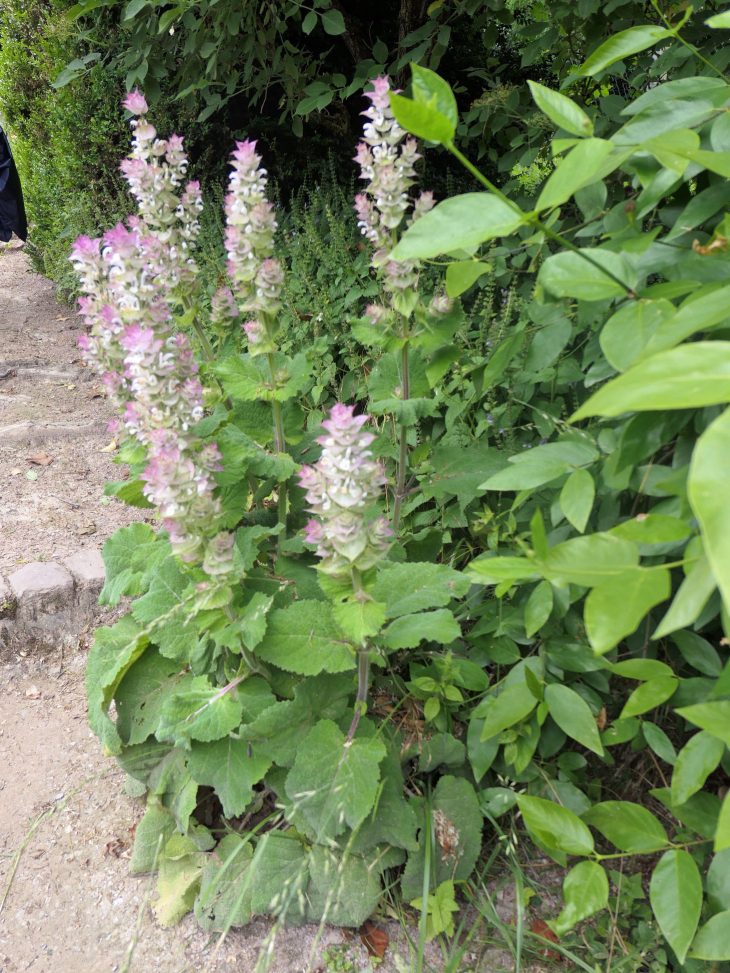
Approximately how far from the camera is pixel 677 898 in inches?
41.1

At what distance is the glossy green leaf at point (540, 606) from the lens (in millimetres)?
1238

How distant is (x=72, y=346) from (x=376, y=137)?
4336 mm

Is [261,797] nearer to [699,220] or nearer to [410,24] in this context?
[699,220]

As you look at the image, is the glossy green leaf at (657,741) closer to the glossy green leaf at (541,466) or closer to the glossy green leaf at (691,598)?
the glossy green leaf at (541,466)

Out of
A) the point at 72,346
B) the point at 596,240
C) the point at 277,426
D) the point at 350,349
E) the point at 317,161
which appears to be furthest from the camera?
the point at 72,346

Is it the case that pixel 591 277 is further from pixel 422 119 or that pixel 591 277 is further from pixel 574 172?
pixel 422 119

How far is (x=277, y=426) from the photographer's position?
1939 mm

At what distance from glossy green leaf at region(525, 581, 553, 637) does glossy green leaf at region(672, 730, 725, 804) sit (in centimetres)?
32

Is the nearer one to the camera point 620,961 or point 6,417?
point 620,961

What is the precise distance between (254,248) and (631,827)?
62.5 inches

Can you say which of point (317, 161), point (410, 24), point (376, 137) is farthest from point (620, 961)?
point (317, 161)

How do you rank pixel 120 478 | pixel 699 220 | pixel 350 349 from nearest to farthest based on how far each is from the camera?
pixel 699 220 → pixel 350 349 → pixel 120 478

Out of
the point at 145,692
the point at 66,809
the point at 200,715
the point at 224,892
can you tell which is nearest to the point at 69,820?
the point at 66,809

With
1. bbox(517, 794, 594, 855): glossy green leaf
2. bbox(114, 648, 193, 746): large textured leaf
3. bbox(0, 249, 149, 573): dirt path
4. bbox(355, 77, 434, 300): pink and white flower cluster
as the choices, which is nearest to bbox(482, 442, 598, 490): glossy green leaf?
bbox(517, 794, 594, 855): glossy green leaf
